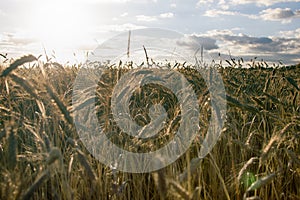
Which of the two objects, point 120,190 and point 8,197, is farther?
point 120,190

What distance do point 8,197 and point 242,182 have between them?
4.15 feet

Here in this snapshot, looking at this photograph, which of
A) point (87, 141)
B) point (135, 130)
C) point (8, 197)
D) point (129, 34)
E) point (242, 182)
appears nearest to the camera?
point (8, 197)

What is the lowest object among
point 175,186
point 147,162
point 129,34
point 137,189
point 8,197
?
point 137,189

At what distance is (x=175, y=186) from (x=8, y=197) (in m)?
0.54

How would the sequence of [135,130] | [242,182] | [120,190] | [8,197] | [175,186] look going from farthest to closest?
[135,130] < [242,182] < [120,190] < [8,197] < [175,186]

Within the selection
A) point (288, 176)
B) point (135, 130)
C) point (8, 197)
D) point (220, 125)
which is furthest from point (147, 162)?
point (8, 197)

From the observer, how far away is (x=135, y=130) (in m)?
2.30

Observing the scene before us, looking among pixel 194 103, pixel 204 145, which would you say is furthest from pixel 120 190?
pixel 194 103

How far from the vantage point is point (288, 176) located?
84.8 inches

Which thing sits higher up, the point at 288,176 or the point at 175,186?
the point at 175,186

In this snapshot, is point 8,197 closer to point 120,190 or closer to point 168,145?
point 120,190

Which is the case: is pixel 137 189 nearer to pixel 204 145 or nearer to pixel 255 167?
pixel 204 145

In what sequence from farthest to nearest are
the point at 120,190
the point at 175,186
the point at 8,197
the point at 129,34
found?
the point at 129,34 < the point at 120,190 < the point at 8,197 < the point at 175,186

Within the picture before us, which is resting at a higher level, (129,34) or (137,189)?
(129,34)
